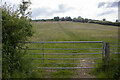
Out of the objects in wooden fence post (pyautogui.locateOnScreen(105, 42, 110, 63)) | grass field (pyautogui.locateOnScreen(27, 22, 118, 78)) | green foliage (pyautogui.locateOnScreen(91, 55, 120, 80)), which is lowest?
green foliage (pyautogui.locateOnScreen(91, 55, 120, 80))

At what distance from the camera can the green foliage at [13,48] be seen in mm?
3186

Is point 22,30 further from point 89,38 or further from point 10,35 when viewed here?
point 89,38

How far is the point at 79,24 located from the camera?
598cm

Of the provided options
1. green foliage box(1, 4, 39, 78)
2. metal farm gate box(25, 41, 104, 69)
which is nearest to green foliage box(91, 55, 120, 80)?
metal farm gate box(25, 41, 104, 69)

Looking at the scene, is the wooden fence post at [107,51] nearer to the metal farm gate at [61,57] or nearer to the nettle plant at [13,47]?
the metal farm gate at [61,57]

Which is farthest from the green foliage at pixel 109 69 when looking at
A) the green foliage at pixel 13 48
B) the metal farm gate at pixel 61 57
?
the green foliage at pixel 13 48

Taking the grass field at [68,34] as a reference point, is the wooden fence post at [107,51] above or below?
below

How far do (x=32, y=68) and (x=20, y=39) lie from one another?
1.06 metres

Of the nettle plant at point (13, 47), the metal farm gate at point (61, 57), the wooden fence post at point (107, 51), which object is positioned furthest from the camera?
the metal farm gate at point (61, 57)

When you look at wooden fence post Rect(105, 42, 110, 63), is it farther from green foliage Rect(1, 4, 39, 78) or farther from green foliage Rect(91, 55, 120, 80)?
green foliage Rect(1, 4, 39, 78)

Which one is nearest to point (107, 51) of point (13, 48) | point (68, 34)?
point (68, 34)

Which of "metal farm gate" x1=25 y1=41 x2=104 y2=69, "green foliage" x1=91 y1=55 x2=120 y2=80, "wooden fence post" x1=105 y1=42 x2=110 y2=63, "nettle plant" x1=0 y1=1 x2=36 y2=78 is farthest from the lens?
"metal farm gate" x1=25 y1=41 x2=104 y2=69

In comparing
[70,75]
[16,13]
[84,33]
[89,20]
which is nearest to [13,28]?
[16,13]

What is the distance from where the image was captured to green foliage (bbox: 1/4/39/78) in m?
3.19
